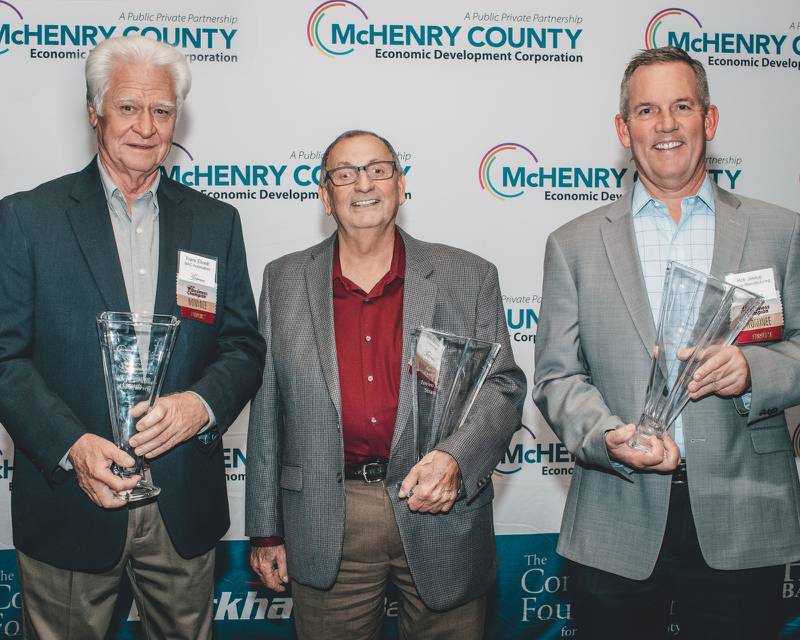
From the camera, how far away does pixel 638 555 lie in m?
1.89

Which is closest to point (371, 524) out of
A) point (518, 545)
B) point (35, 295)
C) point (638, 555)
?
point (638, 555)

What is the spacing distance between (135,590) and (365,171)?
1328 mm

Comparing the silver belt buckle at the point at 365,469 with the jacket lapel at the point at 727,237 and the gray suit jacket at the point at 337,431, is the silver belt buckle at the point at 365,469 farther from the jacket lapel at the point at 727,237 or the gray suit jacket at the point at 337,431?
the jacket lapel at the point at 727,237

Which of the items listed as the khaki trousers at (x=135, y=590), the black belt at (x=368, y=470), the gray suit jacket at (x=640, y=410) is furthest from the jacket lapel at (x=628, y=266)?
the khaki trousers at (x=135, y=590)

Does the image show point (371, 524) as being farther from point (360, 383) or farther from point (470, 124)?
point (470, 124)

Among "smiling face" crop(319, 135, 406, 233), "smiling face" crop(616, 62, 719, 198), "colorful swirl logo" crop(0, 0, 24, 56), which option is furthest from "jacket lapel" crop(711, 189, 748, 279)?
"colorful swirl logo" crop(0, 0, 24, 56)

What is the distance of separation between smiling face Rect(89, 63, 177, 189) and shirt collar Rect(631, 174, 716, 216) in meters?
1.31

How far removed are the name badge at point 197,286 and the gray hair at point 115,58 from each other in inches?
19.4

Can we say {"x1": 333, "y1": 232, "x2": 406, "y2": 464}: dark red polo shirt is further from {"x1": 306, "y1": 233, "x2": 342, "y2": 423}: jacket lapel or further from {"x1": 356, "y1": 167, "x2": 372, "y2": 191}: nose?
{"x1": 356, "y1": 167, "x2": 372, "y2": 191}: nose

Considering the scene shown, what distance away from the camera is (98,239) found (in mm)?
1982

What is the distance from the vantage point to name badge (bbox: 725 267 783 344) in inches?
73.7

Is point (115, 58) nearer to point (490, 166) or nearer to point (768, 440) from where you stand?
point (490, 166)

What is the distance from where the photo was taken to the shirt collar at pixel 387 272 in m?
2.16

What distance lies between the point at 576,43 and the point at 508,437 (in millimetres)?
2102
